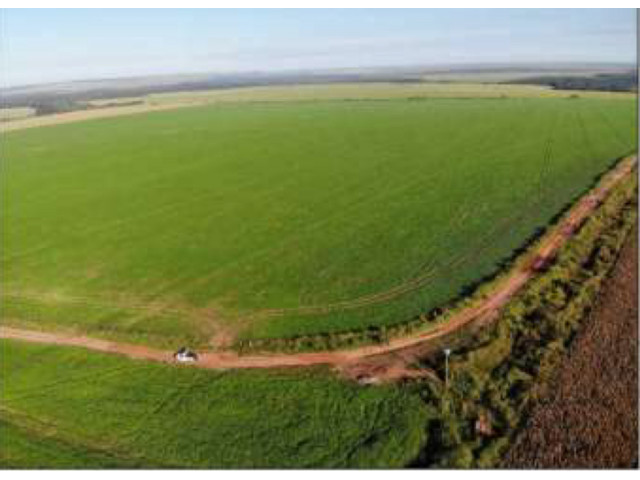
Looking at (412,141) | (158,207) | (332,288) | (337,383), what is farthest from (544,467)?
(412,141)

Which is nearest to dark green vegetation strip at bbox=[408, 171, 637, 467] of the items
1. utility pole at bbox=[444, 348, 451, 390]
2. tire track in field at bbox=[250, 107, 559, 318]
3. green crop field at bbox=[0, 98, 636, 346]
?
utility pole at bbox=[444, 348, 451, 390]

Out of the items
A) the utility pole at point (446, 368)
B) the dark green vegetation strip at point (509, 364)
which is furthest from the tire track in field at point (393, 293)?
the utility pole at point (446, 368)

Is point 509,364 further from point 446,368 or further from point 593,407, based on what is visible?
point 593,407

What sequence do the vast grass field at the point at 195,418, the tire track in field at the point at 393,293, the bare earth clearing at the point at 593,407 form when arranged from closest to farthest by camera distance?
1. the bare earth clearing at the point at 593,407
2. the vast grass field at the point at 195,418
3. the tire track in field at the point at 393,293

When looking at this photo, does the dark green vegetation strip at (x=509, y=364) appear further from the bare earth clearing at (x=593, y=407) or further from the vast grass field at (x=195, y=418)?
the vast grass field at (x=195, y=418)

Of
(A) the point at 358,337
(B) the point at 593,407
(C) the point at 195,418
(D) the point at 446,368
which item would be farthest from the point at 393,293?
(C) the point at 195,418
